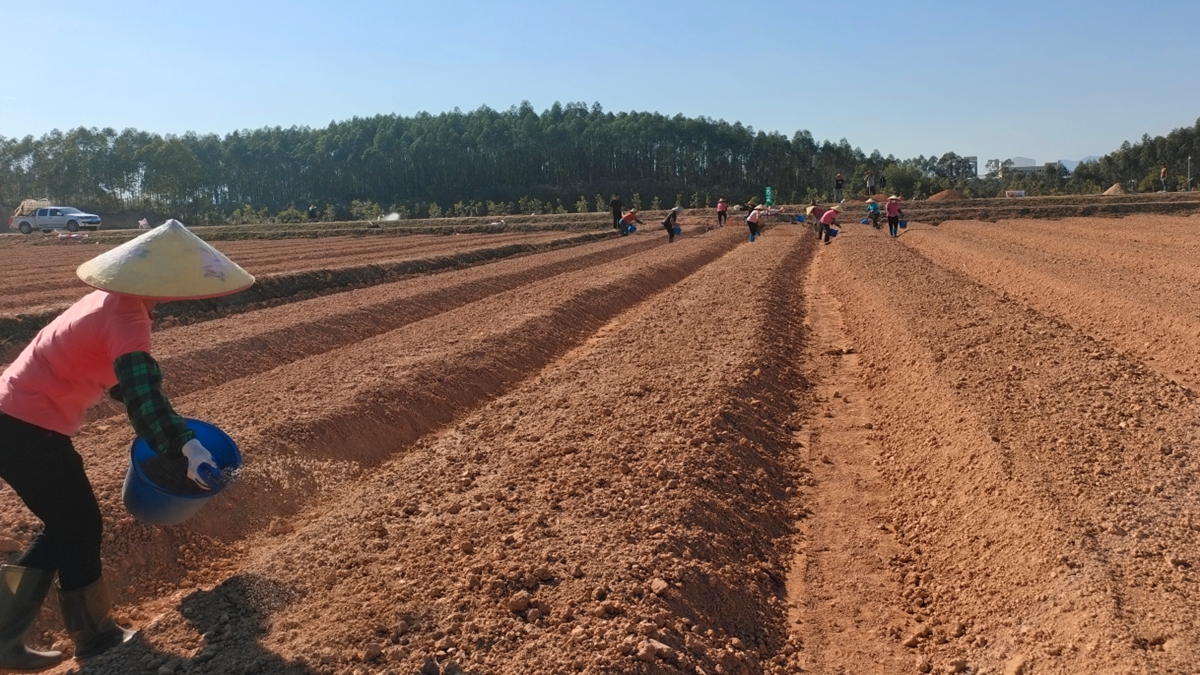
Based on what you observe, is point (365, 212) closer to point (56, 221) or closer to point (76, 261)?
point (56, 221)

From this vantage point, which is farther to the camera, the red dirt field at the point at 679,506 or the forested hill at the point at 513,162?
the forested hill at the point at 513,162

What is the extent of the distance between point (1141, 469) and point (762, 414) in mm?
2981

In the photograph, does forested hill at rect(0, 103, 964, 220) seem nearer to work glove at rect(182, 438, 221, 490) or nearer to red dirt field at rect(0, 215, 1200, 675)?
red dirt field at rect(0, 215, 1200, 675)

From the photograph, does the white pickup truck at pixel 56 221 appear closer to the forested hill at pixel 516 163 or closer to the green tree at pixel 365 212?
the green tree at pixel 365 212

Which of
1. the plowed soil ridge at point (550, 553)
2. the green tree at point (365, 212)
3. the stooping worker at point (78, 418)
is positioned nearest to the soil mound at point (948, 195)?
the green tree at point (365, 212)

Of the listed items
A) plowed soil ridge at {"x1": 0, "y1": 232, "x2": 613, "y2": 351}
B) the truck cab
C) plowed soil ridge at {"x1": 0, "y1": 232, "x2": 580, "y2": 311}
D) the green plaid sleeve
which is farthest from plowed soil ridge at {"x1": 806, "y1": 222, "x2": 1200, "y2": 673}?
the truck cab

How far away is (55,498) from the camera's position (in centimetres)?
362

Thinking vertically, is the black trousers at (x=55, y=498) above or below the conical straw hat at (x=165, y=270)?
below

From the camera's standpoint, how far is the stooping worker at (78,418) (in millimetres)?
3502

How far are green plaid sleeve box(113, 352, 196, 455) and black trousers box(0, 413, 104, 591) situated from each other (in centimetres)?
42

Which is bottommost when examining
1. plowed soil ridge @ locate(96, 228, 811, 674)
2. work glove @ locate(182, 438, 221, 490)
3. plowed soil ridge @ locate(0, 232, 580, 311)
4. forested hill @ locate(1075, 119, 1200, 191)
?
plowed soil ridge @ locate(96, 228, 811, 674)

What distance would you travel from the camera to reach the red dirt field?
387 centimetres

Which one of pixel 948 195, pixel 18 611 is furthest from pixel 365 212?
pixel 18 611

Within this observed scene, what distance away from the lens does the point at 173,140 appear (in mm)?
81000
